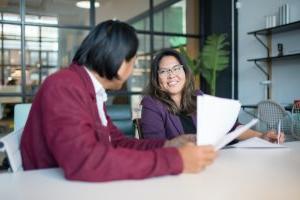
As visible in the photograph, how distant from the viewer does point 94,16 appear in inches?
173

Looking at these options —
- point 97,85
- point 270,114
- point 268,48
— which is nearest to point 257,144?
point 97,85

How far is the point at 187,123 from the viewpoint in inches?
71.5

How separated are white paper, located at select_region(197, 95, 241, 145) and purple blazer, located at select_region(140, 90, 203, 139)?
721 mm

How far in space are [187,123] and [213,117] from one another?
90cm

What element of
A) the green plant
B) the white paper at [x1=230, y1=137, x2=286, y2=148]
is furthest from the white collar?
the green plant

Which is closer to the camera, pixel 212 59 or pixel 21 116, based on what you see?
pixel 21 116

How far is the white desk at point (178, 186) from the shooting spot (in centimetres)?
73

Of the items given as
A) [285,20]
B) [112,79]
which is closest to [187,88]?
[112,79]

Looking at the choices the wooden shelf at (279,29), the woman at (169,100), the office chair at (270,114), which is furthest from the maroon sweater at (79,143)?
the wooden shelf at (279,29)

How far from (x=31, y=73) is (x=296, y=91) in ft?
10.2

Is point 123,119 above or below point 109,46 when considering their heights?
below

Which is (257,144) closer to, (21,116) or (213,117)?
(213,117)

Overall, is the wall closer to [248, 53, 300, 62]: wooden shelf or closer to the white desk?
[248, 53, 300, 62]: wooden shelf

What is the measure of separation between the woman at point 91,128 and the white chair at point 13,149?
0.02 metres
